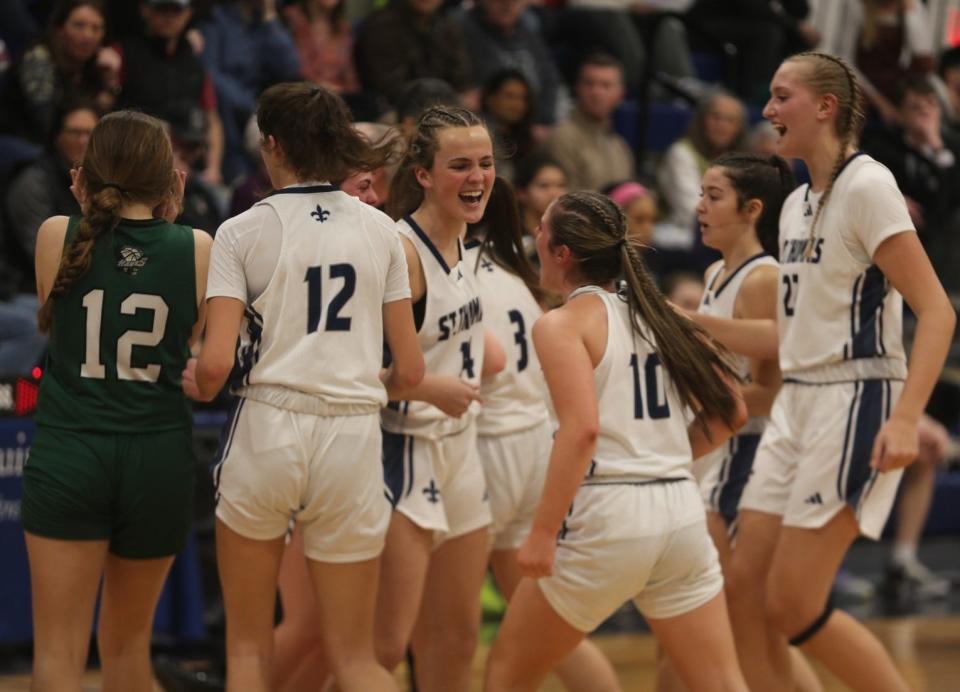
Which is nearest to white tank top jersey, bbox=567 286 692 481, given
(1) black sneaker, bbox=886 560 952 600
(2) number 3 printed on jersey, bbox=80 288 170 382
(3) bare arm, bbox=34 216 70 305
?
(2) number 3 printed on jersey, bbox=80 288 170 382

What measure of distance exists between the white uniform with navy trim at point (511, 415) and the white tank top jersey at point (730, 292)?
0.56 metres

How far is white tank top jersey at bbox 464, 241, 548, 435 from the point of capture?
192 inches

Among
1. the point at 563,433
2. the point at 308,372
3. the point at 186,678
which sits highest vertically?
the point at 308,372

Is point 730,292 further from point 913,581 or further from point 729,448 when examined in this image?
point 913,581

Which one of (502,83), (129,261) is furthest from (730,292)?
(502,83)

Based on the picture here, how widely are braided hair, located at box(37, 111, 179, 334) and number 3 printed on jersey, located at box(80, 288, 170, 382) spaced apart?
0.27 feet

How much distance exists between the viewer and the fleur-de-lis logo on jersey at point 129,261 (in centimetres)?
390

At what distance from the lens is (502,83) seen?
8398 millimetres

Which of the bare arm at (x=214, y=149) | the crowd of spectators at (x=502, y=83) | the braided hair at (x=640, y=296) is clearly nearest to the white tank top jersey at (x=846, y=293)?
the braided hair at (x=640, y=296)

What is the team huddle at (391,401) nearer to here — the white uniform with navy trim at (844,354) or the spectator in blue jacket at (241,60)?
the white uniform with navy trim at (844,354)

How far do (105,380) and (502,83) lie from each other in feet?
15.9

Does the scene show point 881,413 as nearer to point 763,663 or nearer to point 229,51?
point 763,663

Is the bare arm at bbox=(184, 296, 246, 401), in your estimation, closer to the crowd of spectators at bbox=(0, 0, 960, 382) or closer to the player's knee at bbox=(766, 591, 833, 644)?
the player's knee at bbox=(766, 591, 833, 644)

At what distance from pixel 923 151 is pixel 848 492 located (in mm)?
6031
